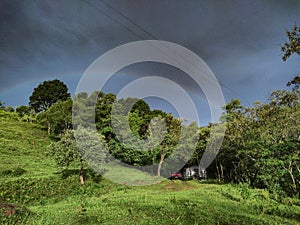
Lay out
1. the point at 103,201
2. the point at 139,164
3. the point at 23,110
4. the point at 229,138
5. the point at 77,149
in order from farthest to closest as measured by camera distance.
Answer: the point at 23,110 < the point at 139,164 < the point at 229,138 < the point at 77,149 < the point at 103,201

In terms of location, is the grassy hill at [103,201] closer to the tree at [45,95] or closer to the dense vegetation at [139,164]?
the dense vegetation at [139,164]

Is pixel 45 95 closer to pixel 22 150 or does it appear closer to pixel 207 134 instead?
pixel 22 150

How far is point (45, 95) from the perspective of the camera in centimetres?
4425

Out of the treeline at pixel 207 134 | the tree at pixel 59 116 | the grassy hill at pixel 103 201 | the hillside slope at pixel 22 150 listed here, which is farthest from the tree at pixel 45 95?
the grassy hill at pixel 103 201

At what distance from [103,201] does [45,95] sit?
128 ft

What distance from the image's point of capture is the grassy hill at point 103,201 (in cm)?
787

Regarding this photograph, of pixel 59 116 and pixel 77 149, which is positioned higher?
pixel 59 116

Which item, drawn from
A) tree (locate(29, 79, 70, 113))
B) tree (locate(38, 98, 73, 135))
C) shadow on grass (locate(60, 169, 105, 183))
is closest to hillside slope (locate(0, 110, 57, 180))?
shadow on grass (locate(60, 169, 105, 183))

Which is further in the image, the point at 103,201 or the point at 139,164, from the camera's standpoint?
the point at 139,164

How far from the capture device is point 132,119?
1329 inches

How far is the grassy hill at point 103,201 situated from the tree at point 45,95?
54.6 feet

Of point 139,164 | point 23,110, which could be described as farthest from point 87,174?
point 23,110

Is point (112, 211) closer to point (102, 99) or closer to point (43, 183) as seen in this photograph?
point (43, 183)

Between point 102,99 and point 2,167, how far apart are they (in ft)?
61.3
